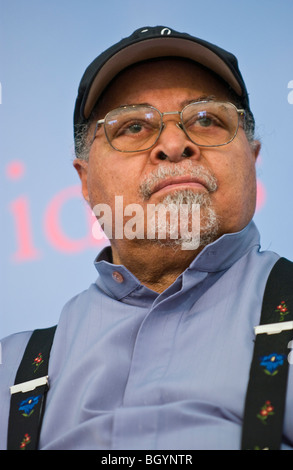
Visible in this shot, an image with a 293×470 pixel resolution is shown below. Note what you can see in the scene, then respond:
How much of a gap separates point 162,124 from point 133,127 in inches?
2.6

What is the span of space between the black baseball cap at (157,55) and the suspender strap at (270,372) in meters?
0.45

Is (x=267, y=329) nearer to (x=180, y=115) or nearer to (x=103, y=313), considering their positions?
(x=103, y=313)

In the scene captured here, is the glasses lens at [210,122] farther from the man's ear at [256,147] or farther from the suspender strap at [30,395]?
the suspender strap at [30,395]

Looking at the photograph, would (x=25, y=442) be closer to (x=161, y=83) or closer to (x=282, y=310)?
(x=282, y=310)

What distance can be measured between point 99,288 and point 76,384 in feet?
0.73

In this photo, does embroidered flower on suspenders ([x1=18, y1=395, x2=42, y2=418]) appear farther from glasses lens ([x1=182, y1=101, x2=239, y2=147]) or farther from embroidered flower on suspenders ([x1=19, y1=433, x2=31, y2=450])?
glasses lens ([x1=182, y1=101, x2=239, y2=147])

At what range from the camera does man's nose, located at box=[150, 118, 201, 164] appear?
2.96 feet

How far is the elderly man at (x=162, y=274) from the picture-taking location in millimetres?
705

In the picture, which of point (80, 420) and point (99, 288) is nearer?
point (80, 420)

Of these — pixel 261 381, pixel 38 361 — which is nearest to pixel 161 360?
pixel 261 381

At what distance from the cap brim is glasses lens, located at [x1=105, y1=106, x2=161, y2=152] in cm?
8

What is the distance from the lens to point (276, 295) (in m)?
0.79

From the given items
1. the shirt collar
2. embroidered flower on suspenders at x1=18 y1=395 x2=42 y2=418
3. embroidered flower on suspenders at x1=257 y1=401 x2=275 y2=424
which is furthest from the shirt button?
embroidered flower on suspenders at x1=257 y1=401 x2=275 y2=424
